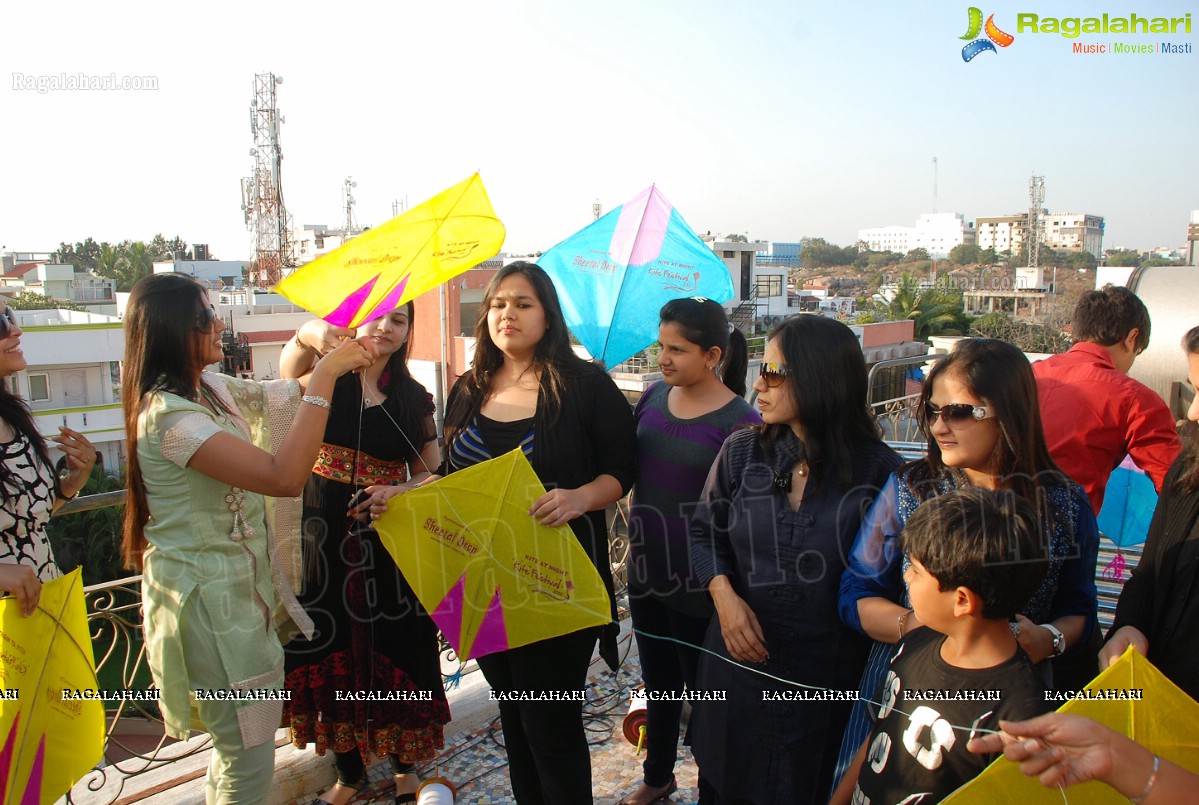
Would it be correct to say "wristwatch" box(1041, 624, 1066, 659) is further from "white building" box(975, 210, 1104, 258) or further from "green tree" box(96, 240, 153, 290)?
"white building" box(975, 210, 1104, 258)

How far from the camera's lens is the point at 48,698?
73.9 inches

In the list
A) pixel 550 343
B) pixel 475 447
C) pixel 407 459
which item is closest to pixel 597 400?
pixel 550 343

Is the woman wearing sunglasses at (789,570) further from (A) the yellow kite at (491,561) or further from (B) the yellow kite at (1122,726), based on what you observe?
(B) the yellow kite at (1122,726)

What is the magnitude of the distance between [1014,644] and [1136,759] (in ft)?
1.18

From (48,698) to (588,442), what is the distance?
1.51 m

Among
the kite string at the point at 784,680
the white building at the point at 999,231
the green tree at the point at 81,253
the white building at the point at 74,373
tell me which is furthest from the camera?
the white building at the point at 999,231

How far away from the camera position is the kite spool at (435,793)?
2.49 m

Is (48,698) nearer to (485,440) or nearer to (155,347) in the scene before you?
(155,347)

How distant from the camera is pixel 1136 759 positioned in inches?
43.8

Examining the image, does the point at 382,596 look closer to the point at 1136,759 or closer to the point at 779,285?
the point at 1136,759

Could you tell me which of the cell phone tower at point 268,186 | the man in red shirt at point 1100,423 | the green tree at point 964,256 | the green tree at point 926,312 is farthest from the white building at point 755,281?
the green tree at point 964,256

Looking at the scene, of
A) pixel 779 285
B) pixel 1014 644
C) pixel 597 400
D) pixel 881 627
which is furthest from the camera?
pixel 779 285

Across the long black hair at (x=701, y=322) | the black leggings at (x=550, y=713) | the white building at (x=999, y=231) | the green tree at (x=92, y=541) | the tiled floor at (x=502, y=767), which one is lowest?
the green tree at (x=92, y=541)

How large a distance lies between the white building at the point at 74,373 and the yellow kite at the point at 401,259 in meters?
20.3
